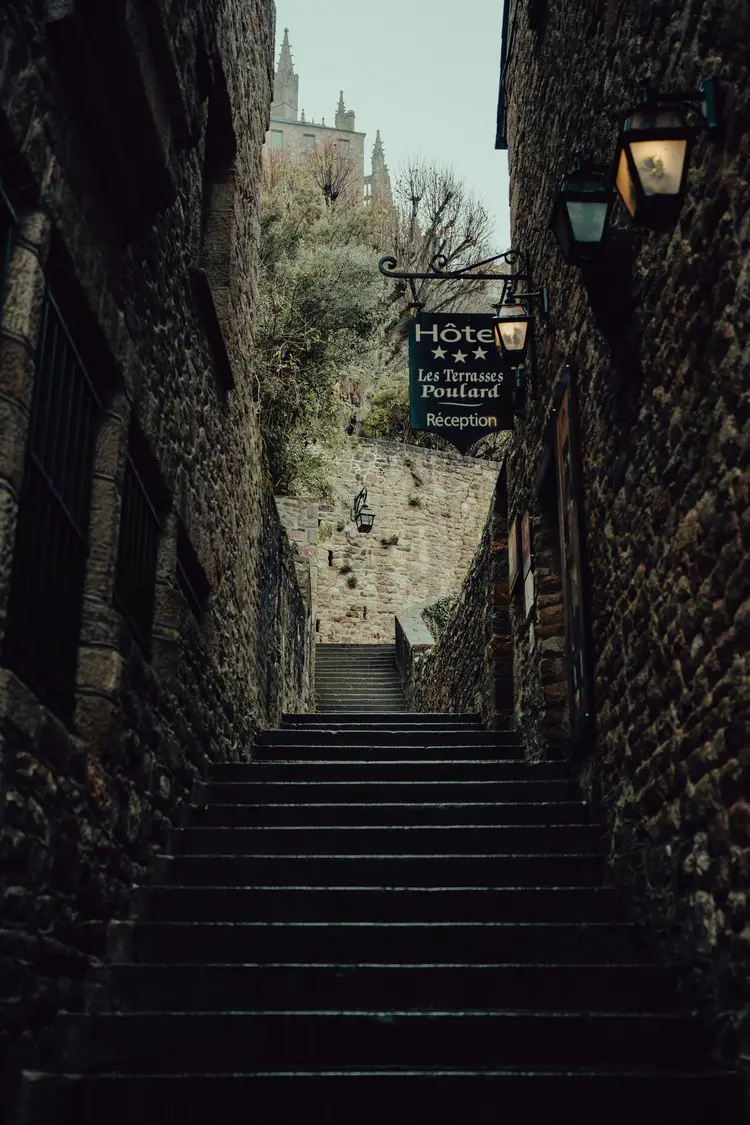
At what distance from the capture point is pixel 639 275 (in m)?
4.14

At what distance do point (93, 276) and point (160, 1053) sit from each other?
2582 mm

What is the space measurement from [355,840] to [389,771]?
118 cm

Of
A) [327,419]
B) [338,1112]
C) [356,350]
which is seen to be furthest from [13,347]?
[356,350]

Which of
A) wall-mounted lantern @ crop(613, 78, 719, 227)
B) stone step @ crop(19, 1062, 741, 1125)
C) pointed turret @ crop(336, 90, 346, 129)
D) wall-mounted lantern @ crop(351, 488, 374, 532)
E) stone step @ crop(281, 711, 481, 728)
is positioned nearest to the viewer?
stone step @ crop(19, 1062, 741, 1125)

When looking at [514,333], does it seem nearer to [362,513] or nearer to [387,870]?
[387,870]

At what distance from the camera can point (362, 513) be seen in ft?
66.0

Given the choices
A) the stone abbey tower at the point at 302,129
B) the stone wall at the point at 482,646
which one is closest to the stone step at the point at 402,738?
the stone wall at the point at 482,646

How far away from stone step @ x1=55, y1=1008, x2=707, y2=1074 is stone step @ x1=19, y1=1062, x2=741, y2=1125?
0.20 meters

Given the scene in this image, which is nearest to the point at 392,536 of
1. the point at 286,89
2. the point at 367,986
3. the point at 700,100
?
the point at 367,986

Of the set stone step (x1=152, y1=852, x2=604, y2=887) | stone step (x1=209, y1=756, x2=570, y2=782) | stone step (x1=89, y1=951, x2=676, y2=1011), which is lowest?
stone step (x1=89, y1=951, x2=676, y2=1011)

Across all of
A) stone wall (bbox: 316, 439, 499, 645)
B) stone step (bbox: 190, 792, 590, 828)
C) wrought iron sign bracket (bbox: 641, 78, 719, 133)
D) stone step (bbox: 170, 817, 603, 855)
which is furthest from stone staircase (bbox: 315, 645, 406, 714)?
wrought iron sign bracket (bbox: 641, 78, 719, 133)

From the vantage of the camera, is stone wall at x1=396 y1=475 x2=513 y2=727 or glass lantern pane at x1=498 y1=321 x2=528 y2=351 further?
stone wall at x1=396 y1=475 x2=513 y2=727

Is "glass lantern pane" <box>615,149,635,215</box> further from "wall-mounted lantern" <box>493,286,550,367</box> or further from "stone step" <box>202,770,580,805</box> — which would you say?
"wall-mounted lantern" <box>493,286,550,367</box>

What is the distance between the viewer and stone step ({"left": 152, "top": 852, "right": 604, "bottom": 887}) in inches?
182
